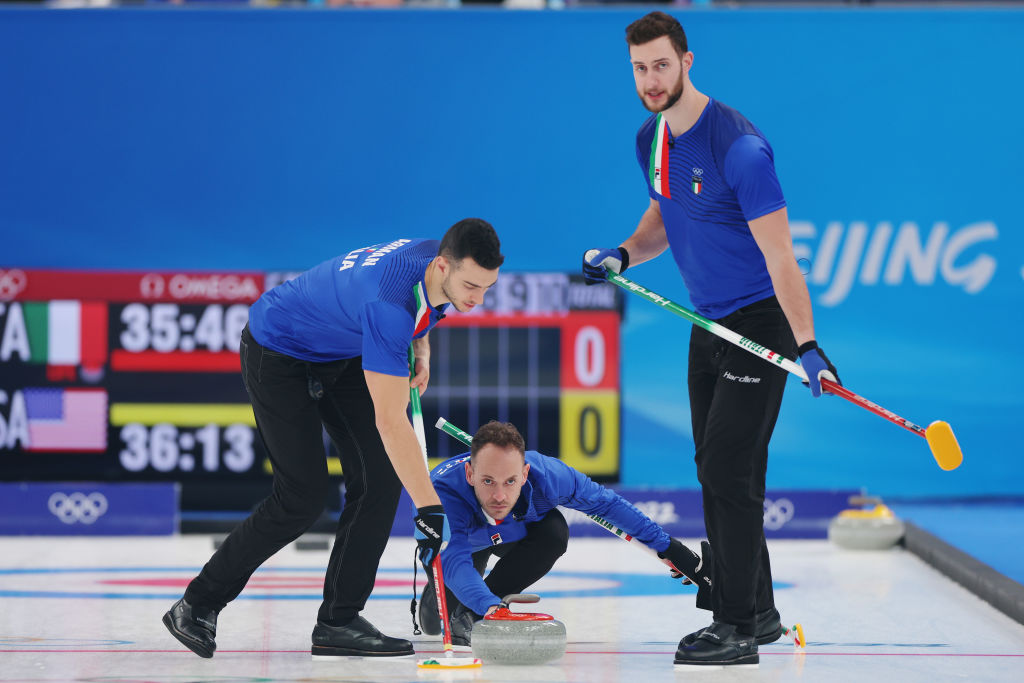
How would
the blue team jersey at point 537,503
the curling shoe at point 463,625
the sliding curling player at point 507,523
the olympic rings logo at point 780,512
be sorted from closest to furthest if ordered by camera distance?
the sliding curling player at point 507,523 → the curling shoe at point 463,625 → the blue team jersey at point 537,503 → the olympic rings logo at point 780,512

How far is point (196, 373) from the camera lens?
6793mm

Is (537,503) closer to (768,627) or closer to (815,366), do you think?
(768,627)

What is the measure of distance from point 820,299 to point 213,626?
16.0 ft

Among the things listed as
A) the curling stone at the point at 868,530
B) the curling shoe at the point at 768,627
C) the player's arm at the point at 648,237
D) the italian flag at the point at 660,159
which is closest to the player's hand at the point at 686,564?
the curling shoe at the point at 768,627


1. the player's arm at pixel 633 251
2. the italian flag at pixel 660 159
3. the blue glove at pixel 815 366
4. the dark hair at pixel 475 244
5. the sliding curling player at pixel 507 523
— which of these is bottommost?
the sliding curling player at pixel 507 523

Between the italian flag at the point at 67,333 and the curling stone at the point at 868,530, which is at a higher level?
the italian flag at the point at 67,333

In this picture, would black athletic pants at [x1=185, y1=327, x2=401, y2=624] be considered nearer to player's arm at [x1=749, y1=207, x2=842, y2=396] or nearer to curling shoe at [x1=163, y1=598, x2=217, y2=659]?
curling shoe at [x1=163, y1=598, x2=217, y2=659]

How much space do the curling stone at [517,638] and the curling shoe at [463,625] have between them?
0.31m

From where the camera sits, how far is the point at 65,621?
406cm

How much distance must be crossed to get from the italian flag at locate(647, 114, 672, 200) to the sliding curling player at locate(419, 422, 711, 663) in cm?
72

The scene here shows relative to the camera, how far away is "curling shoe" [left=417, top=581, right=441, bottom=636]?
379 cm

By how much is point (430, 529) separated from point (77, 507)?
3.99m

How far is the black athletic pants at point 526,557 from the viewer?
151 inches

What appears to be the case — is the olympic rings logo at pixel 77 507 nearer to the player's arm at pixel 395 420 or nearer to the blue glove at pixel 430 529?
the blue glove at pixel 430 529
